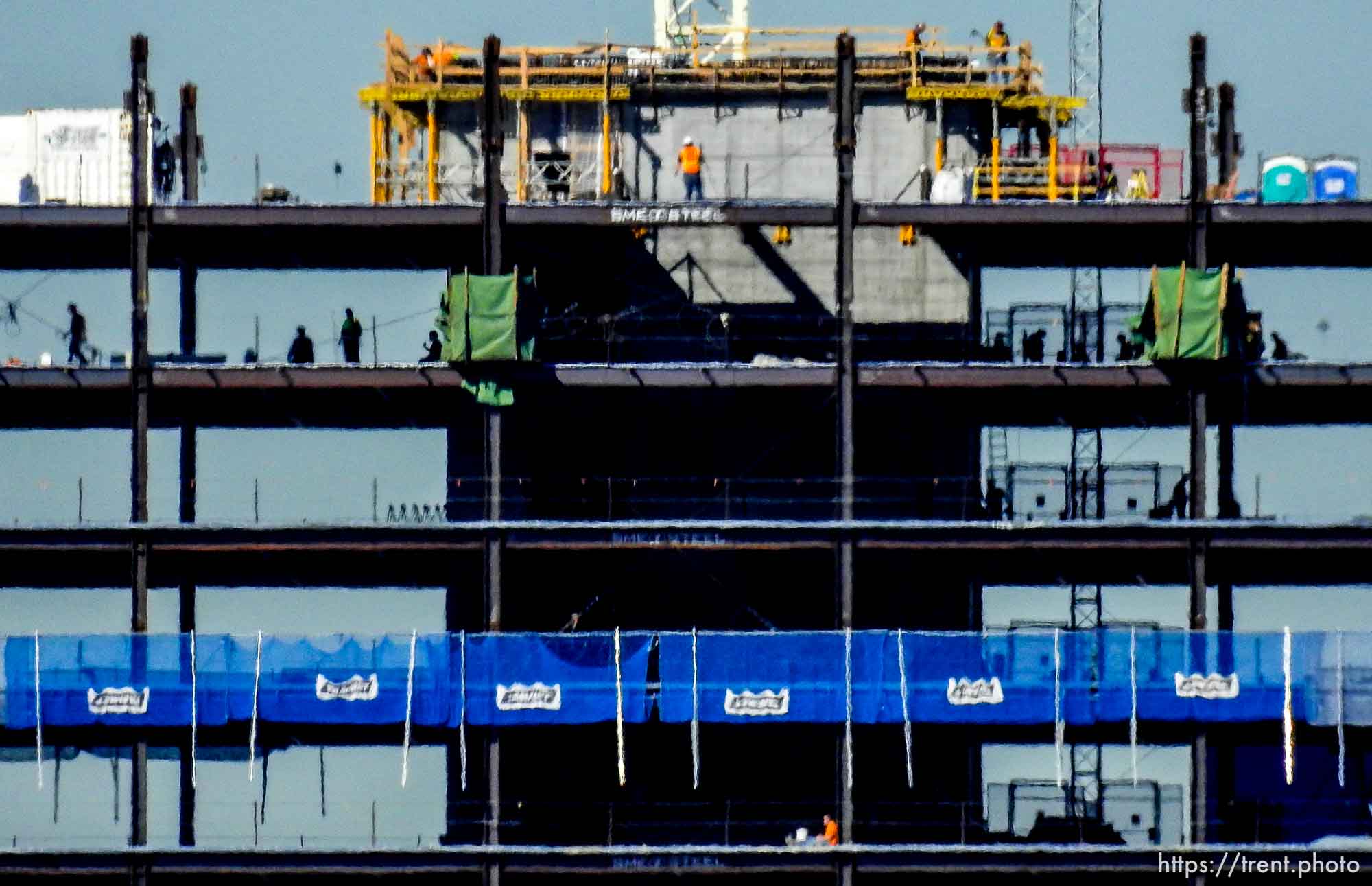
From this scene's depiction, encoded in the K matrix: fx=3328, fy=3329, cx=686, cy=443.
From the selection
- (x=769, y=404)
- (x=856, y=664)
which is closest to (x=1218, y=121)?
(x=769, y=404)

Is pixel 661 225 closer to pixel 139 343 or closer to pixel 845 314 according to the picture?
pixel 845 314

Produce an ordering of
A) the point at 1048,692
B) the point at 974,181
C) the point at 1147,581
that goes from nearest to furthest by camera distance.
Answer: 1. the point at 1048,692
2. the point at 974,181
3. the point at 1147,581

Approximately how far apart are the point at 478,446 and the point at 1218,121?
19.9 metres

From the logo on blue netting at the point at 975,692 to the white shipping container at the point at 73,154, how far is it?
23.1 m

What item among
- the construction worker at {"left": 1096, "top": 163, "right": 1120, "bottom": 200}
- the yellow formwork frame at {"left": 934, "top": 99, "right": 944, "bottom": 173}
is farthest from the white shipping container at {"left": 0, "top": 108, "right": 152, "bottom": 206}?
the construction worker at {"left": 1096, "top": 163, "right": 1120, "bottom": 200}

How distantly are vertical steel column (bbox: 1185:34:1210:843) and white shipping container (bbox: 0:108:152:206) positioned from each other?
2479 cm

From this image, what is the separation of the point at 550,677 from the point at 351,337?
1033 cm

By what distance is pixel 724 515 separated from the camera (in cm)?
7894

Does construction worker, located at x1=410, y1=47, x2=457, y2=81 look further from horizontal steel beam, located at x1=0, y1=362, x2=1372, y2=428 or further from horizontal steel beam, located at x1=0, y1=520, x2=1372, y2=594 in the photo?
horizontal steel beam, located at x1=0, y1=520, x2=1372, y2=594

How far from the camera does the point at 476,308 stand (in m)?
73.1

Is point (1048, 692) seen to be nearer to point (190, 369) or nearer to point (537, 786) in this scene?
point (537, 786)

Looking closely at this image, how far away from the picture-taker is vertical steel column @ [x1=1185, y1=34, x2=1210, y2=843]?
71750mm

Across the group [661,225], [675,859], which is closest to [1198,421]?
[661,225]

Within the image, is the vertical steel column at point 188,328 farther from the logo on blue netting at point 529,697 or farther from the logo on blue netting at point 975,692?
the logo on blue netting at point 975,692
